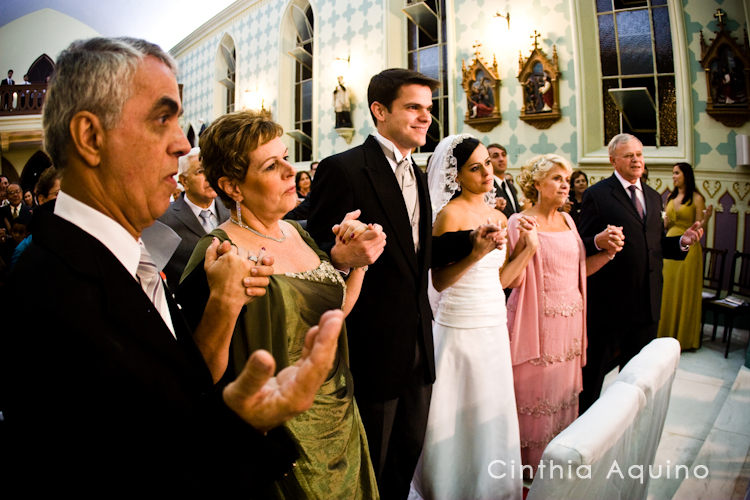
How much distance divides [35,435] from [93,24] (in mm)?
3938

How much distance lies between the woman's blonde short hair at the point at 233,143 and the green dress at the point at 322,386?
20cm

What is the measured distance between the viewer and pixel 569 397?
2.92 m

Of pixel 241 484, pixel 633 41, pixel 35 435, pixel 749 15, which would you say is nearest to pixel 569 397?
pixel 241 484

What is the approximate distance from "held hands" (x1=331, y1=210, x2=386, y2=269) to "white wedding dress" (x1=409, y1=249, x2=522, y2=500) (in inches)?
38.8

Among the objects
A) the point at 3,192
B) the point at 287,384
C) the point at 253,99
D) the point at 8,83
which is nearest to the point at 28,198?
the point at 3,192

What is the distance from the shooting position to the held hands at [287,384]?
65cm

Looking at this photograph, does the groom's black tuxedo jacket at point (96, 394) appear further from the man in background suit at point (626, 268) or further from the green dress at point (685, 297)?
the green dress at point (685, 297)

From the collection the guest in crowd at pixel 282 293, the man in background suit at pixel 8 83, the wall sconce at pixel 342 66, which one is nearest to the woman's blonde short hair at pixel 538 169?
the guest in crowd at pixel 282 293

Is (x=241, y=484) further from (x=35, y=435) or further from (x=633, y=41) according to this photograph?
(x=633, y=41)

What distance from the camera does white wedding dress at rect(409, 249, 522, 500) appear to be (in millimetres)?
2289

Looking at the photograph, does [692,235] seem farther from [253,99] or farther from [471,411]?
[253,99]

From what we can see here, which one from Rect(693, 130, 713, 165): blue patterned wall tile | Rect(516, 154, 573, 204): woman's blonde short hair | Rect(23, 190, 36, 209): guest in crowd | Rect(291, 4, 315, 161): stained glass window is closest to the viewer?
Rect(516, 154, 573, 204): woman's blonde short hair

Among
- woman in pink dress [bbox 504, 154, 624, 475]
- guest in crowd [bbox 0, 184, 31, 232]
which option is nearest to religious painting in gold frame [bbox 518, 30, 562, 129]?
woman in pink dress [bbox 504, 154, 624, 475]

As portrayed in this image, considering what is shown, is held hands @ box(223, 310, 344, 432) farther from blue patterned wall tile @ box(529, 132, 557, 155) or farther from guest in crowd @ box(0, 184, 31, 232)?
blue patterned wall tile @ box(529, 132, 557, 155)
